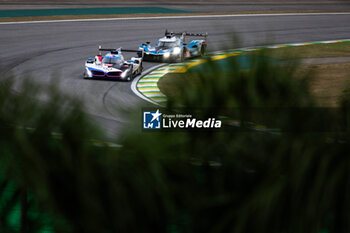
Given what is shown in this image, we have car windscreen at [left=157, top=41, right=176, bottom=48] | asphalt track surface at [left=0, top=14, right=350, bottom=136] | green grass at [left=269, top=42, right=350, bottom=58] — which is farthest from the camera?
green grass at [left=269, top=42, right=350, bottom=58]

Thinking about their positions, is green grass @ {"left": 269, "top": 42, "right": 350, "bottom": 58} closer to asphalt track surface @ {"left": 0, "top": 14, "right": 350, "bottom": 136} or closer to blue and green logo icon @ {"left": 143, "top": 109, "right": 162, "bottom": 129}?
asphalt track surface @ {"left": 0, "top": 14, "right": 350, "bottom": 136}

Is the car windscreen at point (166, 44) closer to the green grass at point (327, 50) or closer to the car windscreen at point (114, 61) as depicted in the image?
the car windscreen at point (114, 61)

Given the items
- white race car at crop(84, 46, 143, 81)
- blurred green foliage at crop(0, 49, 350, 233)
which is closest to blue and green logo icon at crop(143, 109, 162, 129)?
blurred green foliage at crop(0, 49, 350, 233)

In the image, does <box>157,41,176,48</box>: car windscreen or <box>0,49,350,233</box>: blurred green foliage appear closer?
<box>0,49,350,233</box>: blurred green foliage

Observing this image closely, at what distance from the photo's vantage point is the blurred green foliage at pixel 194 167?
5.89 feet

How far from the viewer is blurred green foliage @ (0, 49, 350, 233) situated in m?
1.79

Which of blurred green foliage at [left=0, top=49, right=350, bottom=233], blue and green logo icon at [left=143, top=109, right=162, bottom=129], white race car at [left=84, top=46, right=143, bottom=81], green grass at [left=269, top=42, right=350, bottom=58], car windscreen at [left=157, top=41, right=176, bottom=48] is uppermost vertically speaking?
blue and green logo icon at [left=143, top=109, right=162, bottom=129]

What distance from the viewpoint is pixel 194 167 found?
1.85m

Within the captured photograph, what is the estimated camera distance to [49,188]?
6.15 feet

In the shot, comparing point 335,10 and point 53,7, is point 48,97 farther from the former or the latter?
point 335,10

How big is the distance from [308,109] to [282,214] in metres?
0.49

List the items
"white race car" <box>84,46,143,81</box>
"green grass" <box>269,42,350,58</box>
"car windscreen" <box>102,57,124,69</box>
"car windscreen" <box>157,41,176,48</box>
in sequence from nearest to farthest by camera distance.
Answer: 1. "white race car" <box>84,46,143,81</box>
2. "car windscreen" <box>102,57,124,69</box>
3. "car windscreen" <box>157,41,176,48</box>
4. "green grass" <box>269,42,350,58</box>

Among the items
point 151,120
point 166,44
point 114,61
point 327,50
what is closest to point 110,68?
point 114,61

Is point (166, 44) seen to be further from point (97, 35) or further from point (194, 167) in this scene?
point (194, 167)
